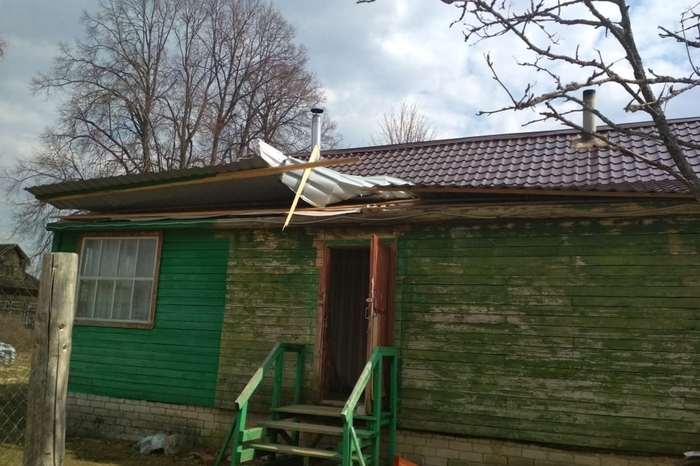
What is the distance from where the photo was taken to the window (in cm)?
848

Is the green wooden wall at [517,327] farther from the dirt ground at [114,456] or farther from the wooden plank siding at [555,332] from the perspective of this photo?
the dirt ground at [114,456]

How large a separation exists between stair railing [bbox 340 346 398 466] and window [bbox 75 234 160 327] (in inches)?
150

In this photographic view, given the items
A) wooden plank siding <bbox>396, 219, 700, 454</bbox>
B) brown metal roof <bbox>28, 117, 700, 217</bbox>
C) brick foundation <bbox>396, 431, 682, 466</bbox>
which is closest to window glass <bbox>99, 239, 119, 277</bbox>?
brown metal roof <bbox>28, 117, 700, 217</bbox>

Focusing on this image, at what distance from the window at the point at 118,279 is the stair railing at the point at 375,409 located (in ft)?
12.5

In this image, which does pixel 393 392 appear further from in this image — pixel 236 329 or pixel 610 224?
pixel 610 224

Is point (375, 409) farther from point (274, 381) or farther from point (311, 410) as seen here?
point (274, 381)

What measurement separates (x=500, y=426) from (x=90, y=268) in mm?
6489

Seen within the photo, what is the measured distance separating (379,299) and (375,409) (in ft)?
3.97

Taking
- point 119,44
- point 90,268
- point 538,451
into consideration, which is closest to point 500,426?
point 538,451

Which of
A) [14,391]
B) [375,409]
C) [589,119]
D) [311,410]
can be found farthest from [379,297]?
[14,391]

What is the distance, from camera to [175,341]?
8.10m

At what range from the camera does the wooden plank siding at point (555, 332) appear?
5.73m

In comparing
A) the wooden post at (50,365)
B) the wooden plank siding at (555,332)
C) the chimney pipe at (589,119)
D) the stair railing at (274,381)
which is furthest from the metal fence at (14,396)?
the chimney pipe at (589,119)

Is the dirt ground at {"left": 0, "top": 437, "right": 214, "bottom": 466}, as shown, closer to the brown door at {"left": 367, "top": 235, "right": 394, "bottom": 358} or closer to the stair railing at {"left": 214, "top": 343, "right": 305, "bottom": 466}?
the stair railing at {"left": 214, "top": 343, "right": 305, "bottom": 466}
